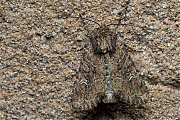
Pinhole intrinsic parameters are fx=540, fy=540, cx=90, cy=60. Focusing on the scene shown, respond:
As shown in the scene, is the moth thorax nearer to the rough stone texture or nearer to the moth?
the moth

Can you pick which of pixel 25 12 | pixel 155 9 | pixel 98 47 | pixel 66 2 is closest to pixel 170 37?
pixel 155 9

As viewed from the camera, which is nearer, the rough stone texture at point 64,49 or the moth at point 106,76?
the moth at point 106,76

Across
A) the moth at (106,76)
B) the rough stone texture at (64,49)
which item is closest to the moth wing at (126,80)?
the moth at (106,76)

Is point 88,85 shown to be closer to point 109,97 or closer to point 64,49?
point 109,97

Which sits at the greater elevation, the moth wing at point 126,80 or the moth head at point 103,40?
the moth head at point 103,40

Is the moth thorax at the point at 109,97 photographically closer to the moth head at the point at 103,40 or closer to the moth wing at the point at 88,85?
the moth wing at the point at 88,85
